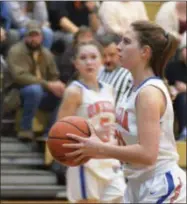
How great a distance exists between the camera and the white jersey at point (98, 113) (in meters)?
5.86

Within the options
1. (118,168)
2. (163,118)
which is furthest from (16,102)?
(163,118)

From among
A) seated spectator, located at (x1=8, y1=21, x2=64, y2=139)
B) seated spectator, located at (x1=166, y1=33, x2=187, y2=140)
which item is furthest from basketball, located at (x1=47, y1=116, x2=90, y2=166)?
seated spectator, located at (x1=166, y1=33, x2=187, y2=140)

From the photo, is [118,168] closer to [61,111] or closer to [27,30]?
[61,111]

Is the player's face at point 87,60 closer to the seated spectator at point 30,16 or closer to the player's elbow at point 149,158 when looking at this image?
the player's elbow at point 149,158

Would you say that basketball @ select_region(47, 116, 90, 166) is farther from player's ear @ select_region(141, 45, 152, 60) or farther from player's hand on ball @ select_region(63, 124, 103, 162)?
player's ear @ select_region(141, 45, 152, 60)

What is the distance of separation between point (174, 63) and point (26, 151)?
208 centimetres

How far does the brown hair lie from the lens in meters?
4.05

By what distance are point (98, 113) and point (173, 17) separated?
402cm

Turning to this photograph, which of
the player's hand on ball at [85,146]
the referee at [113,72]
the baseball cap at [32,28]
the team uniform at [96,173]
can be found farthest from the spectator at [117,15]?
the player's hand on ball at [85,146]

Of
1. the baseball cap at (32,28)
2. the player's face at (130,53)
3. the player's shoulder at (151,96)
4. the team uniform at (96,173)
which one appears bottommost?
the team uniform at (96,173)

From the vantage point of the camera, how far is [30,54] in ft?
27.2

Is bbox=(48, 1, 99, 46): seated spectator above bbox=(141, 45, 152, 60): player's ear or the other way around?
the other way around

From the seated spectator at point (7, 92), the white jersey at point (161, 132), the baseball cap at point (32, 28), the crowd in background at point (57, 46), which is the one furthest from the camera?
the baseball cap at point (32, 28)

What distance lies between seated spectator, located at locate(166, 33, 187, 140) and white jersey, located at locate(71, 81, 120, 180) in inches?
106
